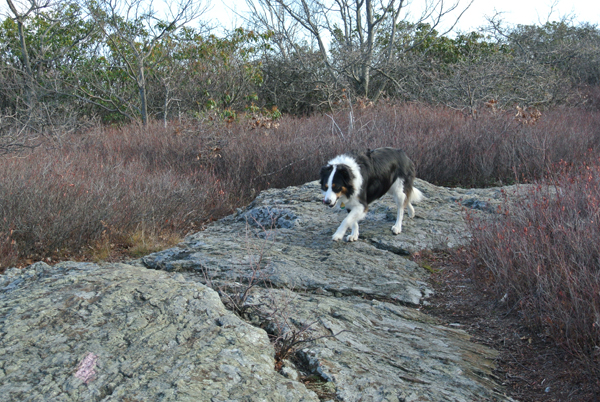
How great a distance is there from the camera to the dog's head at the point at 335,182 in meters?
5.19

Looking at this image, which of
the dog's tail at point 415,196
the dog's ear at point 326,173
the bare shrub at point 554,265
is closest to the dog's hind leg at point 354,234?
the dog's ear at point 326,173

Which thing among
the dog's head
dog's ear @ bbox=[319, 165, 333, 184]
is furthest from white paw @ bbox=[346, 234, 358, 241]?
dog's ear @ bbox=[319, 165, 333, 184]

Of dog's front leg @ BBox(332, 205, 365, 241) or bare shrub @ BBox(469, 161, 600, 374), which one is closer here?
bare shrub @ BBox(469, 161, 600, 374)

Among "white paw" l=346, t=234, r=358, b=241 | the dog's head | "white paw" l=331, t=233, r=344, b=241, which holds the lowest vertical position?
"white paw" l=346, t=234, r=358, b=241

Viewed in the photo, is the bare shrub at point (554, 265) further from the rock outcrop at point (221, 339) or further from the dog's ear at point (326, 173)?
the dog's ear at point (326, 173)

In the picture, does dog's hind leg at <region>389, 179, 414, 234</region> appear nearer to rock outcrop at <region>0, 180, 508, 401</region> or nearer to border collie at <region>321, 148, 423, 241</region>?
border collie at <region>321, 148, 423, 241</region>

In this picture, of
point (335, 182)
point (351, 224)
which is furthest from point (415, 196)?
point (335, 182)

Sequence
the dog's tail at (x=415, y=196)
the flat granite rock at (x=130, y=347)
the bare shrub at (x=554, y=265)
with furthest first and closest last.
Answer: the dog's tail at (x=415, y=196)
the bare shrub at (x=554, y=265)
the flat granite rock at (x=130, y=347)

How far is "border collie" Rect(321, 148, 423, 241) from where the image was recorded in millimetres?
5305

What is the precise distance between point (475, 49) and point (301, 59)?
6671mm

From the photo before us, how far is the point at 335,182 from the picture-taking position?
5.26 metres

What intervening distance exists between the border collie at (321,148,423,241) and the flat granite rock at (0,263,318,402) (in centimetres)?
273

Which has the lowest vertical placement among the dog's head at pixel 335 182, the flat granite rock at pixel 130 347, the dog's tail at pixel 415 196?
the dog's tail at pixel 415 196

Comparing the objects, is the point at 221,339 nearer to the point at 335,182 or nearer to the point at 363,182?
the point at 335,182
